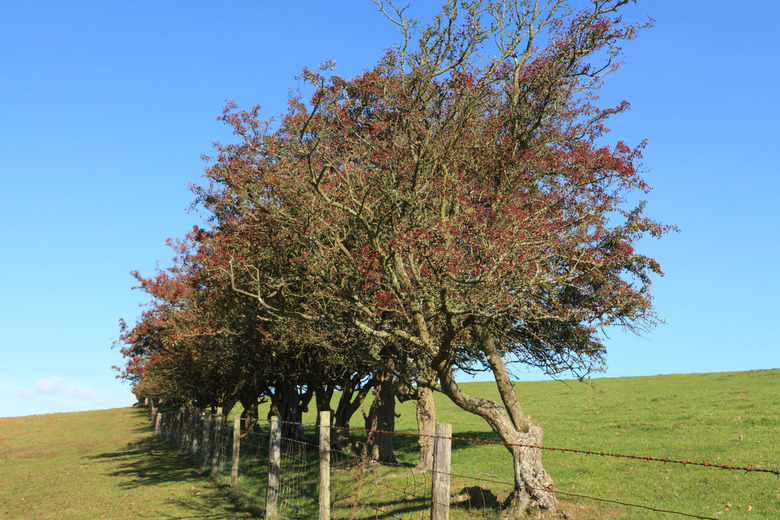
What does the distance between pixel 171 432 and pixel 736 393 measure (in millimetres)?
41411

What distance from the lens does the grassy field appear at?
16.6 m

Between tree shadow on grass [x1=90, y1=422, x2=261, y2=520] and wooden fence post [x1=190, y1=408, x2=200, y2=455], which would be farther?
wooden fence post [x1=190, y1=408, x2=200, y2=455]

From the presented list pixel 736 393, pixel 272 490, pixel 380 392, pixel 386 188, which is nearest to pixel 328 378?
pixel 380 392

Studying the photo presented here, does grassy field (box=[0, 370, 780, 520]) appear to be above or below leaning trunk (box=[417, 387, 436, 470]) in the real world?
below

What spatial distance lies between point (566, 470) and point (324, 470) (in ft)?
38.9

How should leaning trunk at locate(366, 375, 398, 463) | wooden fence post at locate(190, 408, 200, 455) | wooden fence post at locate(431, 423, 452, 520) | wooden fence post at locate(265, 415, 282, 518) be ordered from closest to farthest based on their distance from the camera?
wooden fence post at locate(431, 423, 452, 520) → wooden fence post at locate(265, 415, 282, 518) → leaning trunk at locate(366, 375, 398, 463) → wooden fence post at locate(190, 408, 200, 455)

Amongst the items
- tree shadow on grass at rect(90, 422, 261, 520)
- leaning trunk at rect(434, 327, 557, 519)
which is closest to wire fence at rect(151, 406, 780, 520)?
leaning trunk at rect(434, 327, 557, 519)

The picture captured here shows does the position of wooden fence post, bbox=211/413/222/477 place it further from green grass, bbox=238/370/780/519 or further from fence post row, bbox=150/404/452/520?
green grass, bbox=238/370/780/519

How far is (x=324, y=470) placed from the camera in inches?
518

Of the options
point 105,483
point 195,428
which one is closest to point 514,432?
point 105,483

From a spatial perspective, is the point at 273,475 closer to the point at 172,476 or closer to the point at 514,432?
the point at 514,432

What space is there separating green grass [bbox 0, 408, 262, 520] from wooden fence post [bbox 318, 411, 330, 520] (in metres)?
4.44

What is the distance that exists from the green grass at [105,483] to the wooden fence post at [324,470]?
4443mm

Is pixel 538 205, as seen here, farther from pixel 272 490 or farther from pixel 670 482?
pixel 272 490
